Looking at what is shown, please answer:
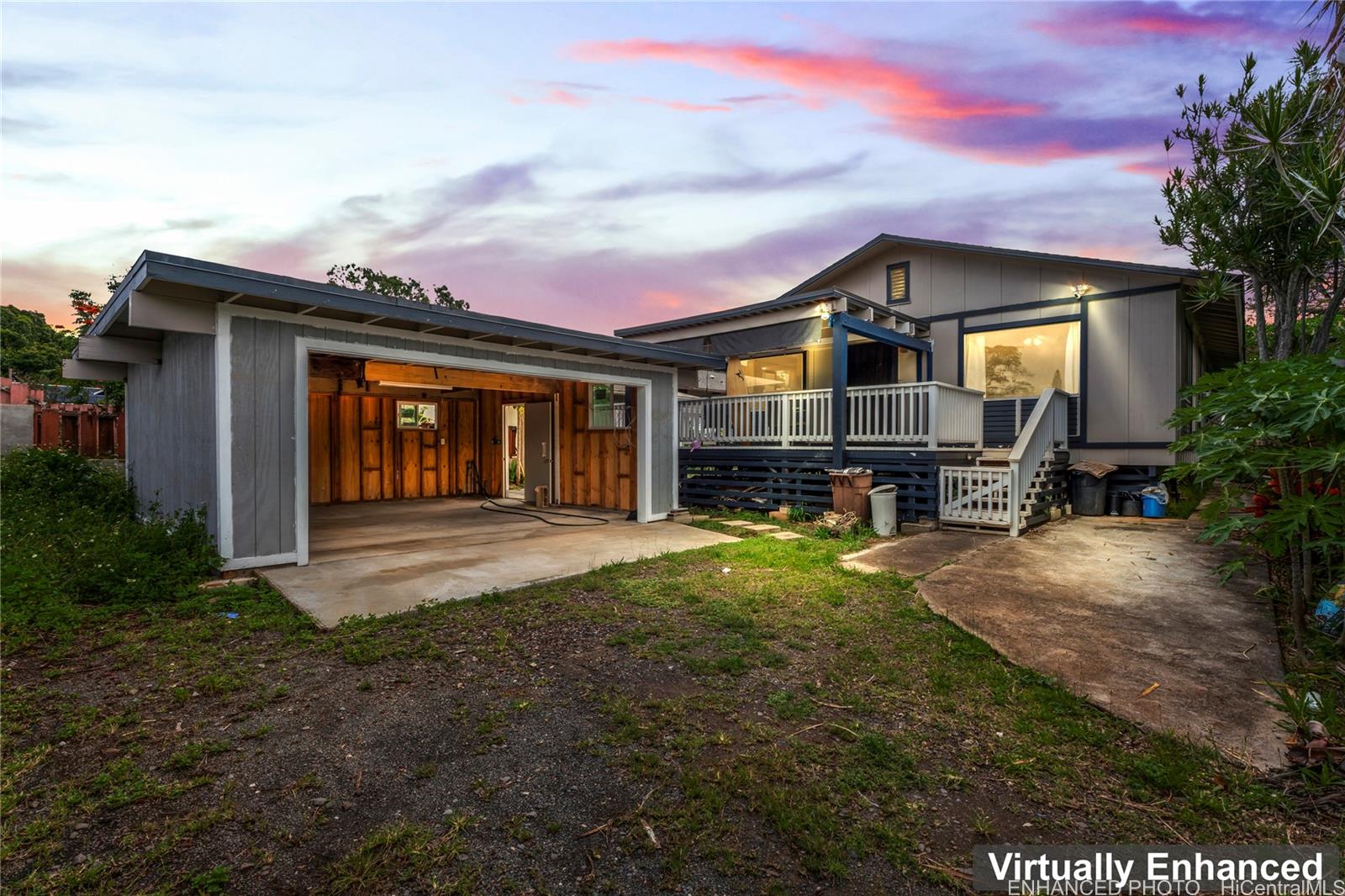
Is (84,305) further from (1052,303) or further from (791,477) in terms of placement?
(1052,303)

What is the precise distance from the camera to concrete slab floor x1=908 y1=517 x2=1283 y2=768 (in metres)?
2.86

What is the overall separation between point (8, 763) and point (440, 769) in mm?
1740

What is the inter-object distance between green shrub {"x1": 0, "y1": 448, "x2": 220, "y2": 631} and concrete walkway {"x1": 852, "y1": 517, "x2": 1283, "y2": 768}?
643 centimetres

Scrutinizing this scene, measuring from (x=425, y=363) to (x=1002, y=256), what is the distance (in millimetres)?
10795

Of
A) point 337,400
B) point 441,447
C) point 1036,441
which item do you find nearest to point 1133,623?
point 1036,441

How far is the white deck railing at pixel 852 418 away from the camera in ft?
28.0

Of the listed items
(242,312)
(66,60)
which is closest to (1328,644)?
(242,312)

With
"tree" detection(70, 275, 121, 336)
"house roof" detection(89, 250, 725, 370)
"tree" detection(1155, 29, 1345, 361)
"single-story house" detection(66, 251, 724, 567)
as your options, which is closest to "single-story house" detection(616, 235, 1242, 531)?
"single-story house" detection(66, 251, 724, 567)

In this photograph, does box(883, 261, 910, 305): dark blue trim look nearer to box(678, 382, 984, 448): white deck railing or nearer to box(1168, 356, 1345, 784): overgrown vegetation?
box(678, 382, 984, 448): white deck railing

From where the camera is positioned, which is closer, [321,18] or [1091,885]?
[1091,885]

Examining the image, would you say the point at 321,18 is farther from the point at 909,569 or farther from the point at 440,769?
the point at 909,569

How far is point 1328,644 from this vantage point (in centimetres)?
346

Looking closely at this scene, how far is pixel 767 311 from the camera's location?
32.0 ft

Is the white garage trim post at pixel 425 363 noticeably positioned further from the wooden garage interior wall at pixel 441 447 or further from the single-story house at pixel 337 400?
the wooden garage interior wall at pixel 441 447
